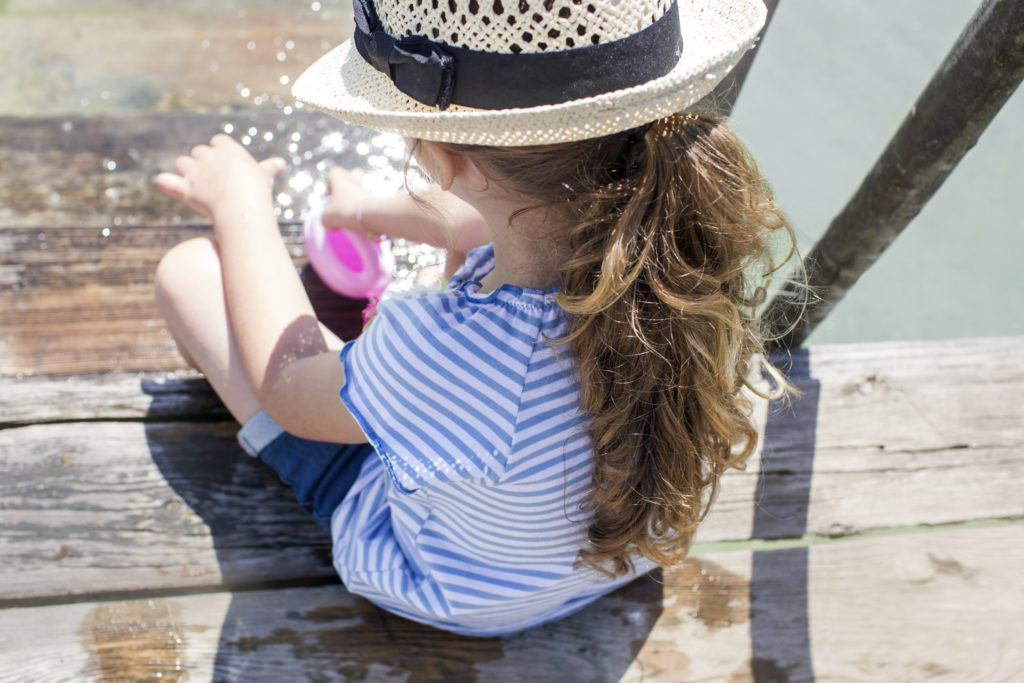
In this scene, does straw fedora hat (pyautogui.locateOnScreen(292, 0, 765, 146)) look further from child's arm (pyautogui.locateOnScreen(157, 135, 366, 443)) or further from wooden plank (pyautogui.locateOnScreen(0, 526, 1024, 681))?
wooden plank (pyautogui.locateOnScreen(0, 526, 1024, 681))

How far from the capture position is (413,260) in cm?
180

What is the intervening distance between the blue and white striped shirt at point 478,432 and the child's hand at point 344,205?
52cm

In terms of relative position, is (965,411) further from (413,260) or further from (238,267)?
(238,267)

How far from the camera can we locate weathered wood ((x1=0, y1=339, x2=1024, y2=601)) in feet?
4.04

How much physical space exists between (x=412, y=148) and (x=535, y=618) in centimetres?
69

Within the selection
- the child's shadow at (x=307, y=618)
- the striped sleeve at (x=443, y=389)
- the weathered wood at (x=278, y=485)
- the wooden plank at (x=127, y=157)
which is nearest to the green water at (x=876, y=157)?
the weathered wood at (x=278, y=485)

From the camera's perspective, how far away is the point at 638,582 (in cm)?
124

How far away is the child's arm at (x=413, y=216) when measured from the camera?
1.21m

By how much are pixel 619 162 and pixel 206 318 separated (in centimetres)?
79

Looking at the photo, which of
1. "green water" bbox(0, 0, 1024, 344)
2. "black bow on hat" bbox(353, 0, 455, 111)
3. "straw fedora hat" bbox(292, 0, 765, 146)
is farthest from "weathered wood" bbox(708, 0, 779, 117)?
"green water" bbox(0, 0, 1024, 344)

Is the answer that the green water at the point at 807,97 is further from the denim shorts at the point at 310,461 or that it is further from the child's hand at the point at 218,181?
the denim shorts at the point at 310,461

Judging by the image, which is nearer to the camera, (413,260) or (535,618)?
(535,618)

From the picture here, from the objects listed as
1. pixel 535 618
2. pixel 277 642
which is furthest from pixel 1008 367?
pixel 277 642

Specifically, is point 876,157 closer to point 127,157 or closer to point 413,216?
point 413,216
